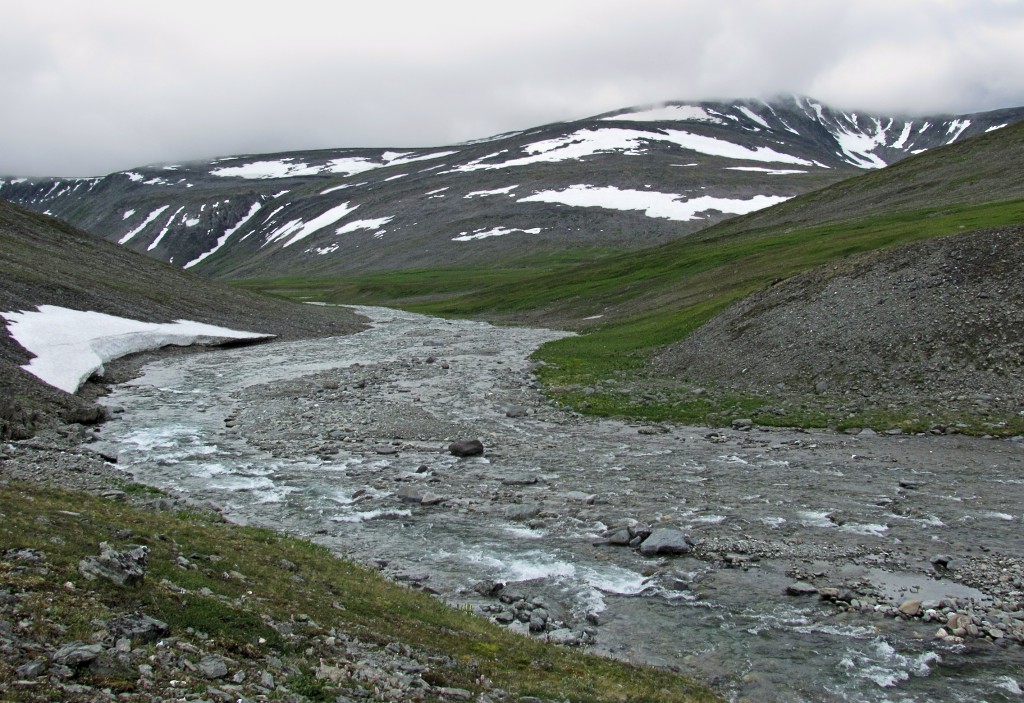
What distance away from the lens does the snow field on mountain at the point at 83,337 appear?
41.1m

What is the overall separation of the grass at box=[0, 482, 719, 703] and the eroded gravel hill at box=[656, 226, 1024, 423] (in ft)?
78.0

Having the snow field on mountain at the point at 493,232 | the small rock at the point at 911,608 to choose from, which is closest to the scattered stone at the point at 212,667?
the small rock at the point at 911,608

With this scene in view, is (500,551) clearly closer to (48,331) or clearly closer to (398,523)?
(398,523)

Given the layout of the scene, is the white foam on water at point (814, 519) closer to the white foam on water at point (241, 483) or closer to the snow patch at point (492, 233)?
the white foam on water at point (241, 483)

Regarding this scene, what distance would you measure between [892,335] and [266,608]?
32.3 metres

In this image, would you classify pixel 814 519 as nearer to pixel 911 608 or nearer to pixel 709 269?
pixel 911 608

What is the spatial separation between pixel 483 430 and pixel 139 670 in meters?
23.4

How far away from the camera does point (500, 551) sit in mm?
18266

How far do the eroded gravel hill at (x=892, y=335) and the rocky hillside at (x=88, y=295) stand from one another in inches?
1234

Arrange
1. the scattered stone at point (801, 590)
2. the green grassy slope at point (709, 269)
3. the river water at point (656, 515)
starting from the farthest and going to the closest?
the green grassy slope at point (709, 269), the scattered stone at point (801, 590), the river water at point (656, 515)

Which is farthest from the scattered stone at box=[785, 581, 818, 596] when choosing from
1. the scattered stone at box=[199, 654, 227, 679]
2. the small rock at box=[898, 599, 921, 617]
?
the scattered stone at box=[199, 654, 227, 679]

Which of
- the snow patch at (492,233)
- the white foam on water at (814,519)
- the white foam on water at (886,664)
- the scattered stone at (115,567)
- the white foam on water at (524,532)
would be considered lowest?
the white foam on water at (886,664)

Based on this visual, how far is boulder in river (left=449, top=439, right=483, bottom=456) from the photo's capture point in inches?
1102

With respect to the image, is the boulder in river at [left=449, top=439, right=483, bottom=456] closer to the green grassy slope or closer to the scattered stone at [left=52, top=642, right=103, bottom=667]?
the green grassy slope
